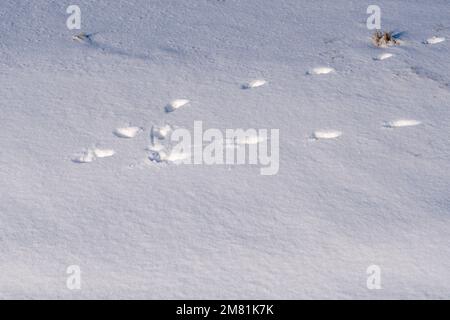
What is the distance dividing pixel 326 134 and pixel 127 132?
853 millimetres

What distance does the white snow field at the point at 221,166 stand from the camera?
2.08 m

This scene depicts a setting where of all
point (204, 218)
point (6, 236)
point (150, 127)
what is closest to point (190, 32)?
point (150, 127)

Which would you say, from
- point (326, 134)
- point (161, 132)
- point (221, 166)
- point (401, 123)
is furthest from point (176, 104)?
point (401, 123)

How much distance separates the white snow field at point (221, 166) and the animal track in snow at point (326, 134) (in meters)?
0.03

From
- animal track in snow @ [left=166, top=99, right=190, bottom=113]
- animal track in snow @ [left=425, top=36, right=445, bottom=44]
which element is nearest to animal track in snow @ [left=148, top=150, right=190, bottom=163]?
animal track in snow @ [left=166, top=99, right=190, bottom=113]

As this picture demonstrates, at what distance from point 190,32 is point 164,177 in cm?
116

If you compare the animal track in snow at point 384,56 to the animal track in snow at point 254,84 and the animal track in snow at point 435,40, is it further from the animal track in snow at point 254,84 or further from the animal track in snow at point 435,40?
the animal track in snow at point 254,84

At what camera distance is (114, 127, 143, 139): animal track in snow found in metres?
2.64

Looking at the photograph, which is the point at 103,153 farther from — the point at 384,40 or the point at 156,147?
the point at 384,40

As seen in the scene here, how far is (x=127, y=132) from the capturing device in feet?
8.72

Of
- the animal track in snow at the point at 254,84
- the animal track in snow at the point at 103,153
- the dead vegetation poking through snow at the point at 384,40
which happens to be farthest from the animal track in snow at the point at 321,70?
the animal track in snow at the point at 103,153

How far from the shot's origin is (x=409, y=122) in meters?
2.72

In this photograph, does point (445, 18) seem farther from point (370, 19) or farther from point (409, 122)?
point (409, 122)

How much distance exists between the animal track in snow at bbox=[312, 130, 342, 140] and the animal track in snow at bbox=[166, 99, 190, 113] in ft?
1.98
